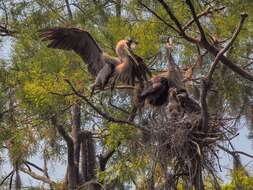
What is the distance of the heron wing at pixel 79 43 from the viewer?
834 cm

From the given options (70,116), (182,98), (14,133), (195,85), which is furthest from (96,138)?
(182,98)

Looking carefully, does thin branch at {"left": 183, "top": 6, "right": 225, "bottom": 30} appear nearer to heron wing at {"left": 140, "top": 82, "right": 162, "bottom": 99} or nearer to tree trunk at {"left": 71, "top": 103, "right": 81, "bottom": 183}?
heron wing at {"left": 140, "top": 82, "right": 162, "bottom": 99}

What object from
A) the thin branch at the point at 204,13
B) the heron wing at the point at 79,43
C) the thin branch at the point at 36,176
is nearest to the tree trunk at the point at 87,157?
the thin branch at the point at 36,176

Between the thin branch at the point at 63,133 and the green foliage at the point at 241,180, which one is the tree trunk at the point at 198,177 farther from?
the thin branch at the point at 63,133

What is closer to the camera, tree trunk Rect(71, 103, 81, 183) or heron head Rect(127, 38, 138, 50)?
heron head Rect(127, 38, 138, 50)

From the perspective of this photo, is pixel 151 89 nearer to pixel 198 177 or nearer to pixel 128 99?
pixel 198 177

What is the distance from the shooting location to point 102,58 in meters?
8.32

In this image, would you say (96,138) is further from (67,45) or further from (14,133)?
(67,45)

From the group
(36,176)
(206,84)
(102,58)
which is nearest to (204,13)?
(102,58)

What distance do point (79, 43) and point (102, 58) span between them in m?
0.33

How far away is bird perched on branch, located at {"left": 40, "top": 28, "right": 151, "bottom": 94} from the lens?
310 inches

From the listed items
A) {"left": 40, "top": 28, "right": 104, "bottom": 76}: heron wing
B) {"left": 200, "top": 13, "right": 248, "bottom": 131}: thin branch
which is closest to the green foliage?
{"left": 40, "top": 28, "right": 104, "bottom": 76}: heron wing

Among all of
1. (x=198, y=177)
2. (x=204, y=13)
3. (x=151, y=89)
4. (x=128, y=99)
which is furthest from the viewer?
(x=128, y=99)

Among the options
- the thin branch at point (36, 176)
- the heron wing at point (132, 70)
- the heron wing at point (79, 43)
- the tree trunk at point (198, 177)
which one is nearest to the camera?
the tree trunk at point (198, 177)
